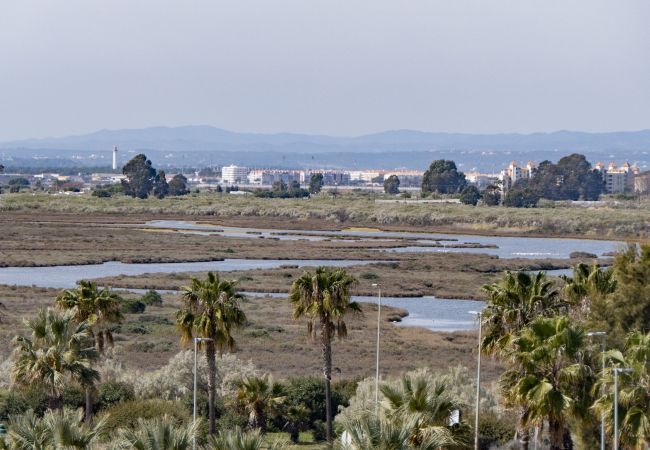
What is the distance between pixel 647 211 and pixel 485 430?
148682 mm

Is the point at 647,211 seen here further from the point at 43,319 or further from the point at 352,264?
the point at 43,319

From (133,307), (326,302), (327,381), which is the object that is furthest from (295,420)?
(133,307)

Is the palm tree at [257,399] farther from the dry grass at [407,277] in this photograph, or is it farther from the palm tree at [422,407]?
the dry grass at [407,277]

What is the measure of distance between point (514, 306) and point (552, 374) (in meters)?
5.57

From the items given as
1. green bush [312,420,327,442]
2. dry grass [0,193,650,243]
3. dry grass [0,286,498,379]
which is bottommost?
dry grass [0,193,650,243]

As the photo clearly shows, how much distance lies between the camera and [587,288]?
38750mm

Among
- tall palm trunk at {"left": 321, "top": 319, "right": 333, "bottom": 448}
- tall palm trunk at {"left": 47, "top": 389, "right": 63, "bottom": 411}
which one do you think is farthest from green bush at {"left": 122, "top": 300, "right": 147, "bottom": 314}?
tall palm trunk at {"left": 47, "top": 389, "right": 63, "bottom": 411}

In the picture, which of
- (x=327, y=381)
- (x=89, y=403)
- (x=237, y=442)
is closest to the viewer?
(x=237, y=442)

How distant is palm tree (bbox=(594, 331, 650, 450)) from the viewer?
26.9m

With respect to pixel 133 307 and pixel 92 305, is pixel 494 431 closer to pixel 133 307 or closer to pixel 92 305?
pixel 92 305

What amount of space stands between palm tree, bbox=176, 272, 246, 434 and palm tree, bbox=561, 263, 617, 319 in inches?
374

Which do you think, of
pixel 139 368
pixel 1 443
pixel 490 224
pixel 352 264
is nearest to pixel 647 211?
pixel 490 224

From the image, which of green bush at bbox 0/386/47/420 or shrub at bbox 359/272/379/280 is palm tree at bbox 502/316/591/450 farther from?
shrub at bbox 359/272/379/280

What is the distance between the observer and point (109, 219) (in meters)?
163
